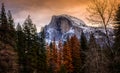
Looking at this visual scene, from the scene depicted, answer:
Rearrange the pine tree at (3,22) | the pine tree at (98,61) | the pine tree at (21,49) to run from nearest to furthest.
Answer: the pine tree at (98,61), the pine tree at (3,22), the pine tree at (21,49)

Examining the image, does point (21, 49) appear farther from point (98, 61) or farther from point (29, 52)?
point (98, 61)

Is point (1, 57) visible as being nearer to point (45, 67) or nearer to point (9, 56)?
point (9, 56)

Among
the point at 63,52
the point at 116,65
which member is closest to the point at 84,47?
the point at 63,52

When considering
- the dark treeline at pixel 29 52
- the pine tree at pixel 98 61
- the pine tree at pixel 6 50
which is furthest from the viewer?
the dark treeline at pixel 29 52

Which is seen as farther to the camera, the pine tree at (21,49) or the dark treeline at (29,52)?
the pine tree at (21,49)

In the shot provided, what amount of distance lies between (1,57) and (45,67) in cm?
1875

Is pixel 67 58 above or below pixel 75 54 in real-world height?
below

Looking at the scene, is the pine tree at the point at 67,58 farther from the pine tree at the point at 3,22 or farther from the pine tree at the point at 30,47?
the pine tree at the point at 3,22

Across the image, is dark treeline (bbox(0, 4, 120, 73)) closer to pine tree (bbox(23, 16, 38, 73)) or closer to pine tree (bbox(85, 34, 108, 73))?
pine tree (bbox(23, 16, 38, 73))

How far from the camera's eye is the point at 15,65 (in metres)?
60.7

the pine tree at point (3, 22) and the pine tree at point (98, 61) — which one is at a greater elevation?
the pine tree at point (3, 22)

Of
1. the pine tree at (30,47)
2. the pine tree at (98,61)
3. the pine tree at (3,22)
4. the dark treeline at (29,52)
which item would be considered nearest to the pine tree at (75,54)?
the dark treeline at (29,52)

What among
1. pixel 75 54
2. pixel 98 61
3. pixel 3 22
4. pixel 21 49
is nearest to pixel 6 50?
pixel 3 22

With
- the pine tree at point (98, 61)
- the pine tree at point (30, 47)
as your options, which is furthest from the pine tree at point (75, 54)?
the pine tree at point (98, 61)
